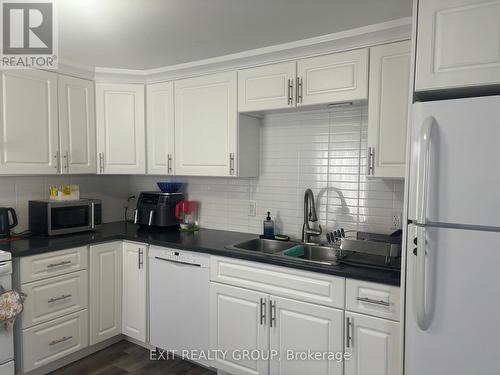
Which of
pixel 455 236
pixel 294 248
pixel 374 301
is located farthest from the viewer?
pixel 294 248

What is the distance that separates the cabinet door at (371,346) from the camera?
1.85 metres

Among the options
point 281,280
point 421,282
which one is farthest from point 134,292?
point 421,282

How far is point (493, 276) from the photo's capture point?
1457 mm

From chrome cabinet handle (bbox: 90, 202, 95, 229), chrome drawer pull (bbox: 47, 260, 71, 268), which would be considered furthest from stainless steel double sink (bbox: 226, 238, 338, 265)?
chrome cabinet handle (bbox: 90, 202, 95, 229)

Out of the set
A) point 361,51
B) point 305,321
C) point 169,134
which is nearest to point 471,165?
point 361,51

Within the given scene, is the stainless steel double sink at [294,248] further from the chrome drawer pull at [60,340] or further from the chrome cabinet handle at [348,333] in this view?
the chrome drawer pull at [60,340]

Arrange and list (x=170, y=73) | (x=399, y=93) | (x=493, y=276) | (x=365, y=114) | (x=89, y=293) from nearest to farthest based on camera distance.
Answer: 1. (x=493, y=276)
2. (x=399, y=93)
3. (x=365, y=114)
4. (x=89, y=293)
5. (x=170, y=73)

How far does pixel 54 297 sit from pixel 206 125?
1619 millimetres

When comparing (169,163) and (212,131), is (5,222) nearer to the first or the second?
(169,163)

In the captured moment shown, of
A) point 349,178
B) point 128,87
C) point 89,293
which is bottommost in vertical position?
point 89,293

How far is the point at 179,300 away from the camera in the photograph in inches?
103

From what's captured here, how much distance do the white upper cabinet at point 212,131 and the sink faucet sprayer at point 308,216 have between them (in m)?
0.52

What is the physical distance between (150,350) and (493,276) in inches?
95.4

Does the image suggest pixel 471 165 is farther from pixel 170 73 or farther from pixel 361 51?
pixel 170 73
